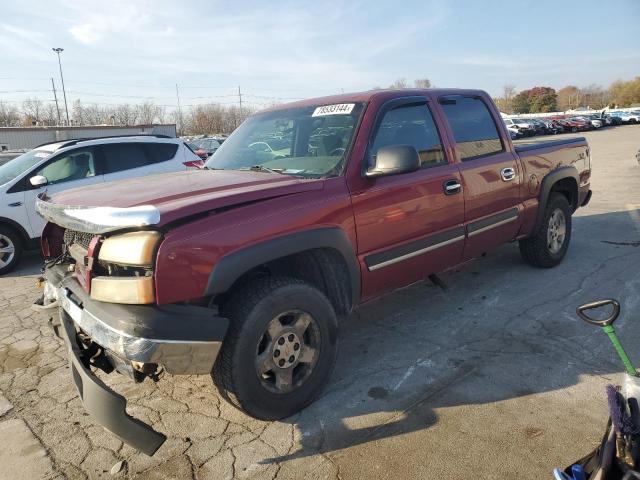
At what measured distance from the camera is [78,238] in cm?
291

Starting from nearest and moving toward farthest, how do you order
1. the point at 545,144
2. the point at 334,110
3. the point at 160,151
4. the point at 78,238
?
the point at 78,238 → the point at 334,110 → the point at 545,144 → the point at 160,151

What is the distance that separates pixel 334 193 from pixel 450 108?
173 cm

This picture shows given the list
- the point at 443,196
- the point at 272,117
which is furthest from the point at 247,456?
the point at 272,117

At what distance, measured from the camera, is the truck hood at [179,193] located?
2434 mm

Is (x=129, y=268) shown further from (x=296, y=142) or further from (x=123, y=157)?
(x=123, y=157)

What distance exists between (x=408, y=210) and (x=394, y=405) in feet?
4.37

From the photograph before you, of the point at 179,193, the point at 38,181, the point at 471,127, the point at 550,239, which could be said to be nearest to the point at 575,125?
the point at 550,239

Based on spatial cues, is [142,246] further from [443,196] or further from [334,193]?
[443,196]

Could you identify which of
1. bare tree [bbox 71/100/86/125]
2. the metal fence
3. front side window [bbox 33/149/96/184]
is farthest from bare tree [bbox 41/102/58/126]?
front side window [bbox 33/149/96/184]

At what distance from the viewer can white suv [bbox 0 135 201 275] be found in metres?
6.58

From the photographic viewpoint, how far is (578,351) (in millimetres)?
3494

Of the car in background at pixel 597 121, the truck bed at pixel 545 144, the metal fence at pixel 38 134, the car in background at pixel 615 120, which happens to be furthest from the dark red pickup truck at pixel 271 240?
the car in background at pixel 615 120

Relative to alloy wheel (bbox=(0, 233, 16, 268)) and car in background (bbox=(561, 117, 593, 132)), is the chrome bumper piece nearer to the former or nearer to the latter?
alloy wheel (bbox=(0, 233, 16, 268))

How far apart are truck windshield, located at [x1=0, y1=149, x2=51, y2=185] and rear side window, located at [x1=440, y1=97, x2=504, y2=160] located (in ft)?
19.2
